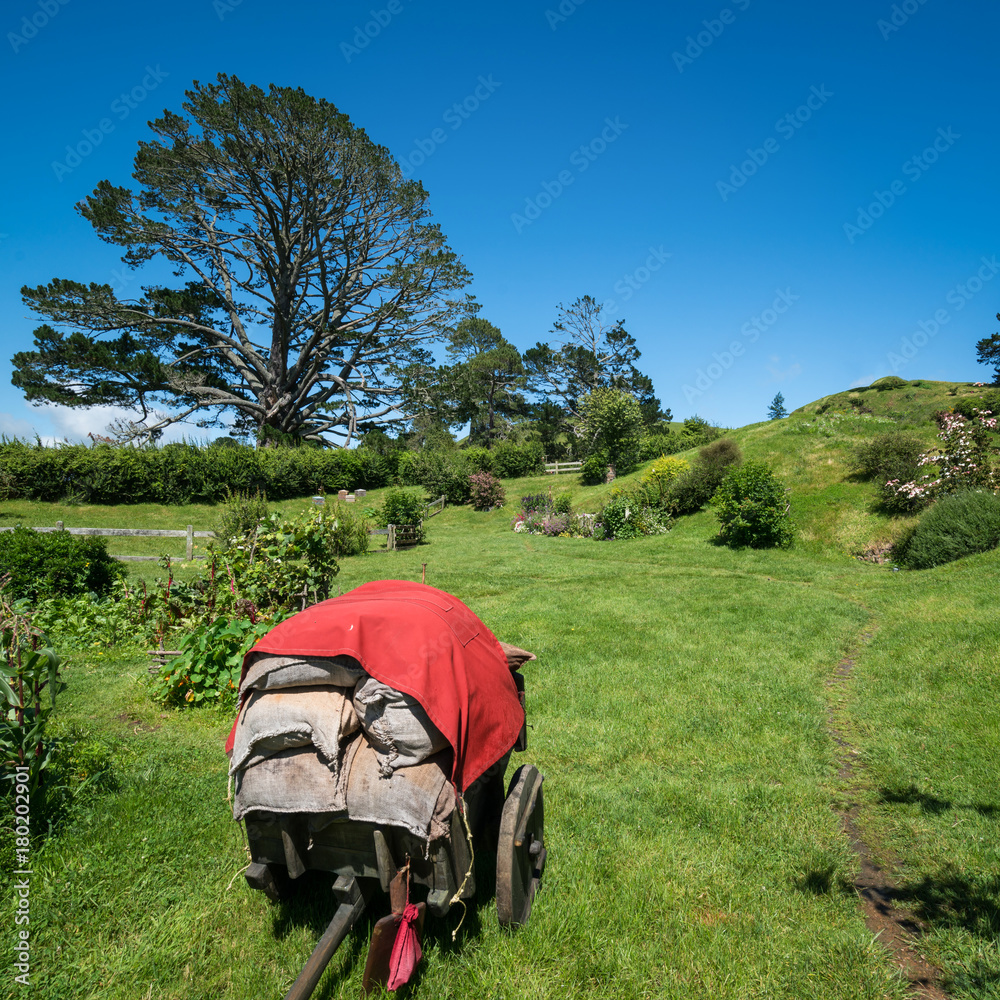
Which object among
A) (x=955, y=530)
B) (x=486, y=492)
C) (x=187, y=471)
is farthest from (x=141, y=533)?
(x=955, y=530)

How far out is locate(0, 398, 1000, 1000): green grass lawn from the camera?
269 cm

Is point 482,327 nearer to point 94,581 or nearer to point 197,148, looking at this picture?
point 197,148

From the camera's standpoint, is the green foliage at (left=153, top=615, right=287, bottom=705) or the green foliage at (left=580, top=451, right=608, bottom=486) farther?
the green foliage at (left=580, top=451, right=608, bottom=486)

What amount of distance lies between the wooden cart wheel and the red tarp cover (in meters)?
0.33

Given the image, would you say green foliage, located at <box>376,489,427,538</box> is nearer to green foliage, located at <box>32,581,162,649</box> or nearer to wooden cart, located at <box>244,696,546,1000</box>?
green foliage, located at <box>32,581,162,649</box>

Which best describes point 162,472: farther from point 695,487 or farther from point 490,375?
point 490,375

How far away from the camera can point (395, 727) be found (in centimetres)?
218

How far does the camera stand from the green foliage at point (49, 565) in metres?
8.73

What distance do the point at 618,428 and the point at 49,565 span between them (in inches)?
1054

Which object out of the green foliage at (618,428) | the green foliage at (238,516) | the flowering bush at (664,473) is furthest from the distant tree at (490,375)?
the green foliage at (238,516)

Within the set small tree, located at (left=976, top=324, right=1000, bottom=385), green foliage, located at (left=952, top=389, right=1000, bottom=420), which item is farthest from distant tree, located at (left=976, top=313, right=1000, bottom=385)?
green foliage, located at (left=952, top=389, right=1000, bottom=420)

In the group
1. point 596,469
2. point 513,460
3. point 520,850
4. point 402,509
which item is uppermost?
point 513,460

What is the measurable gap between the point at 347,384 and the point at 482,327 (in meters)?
21.7

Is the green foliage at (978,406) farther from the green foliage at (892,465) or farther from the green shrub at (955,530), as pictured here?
the green shrub at (955,530)
